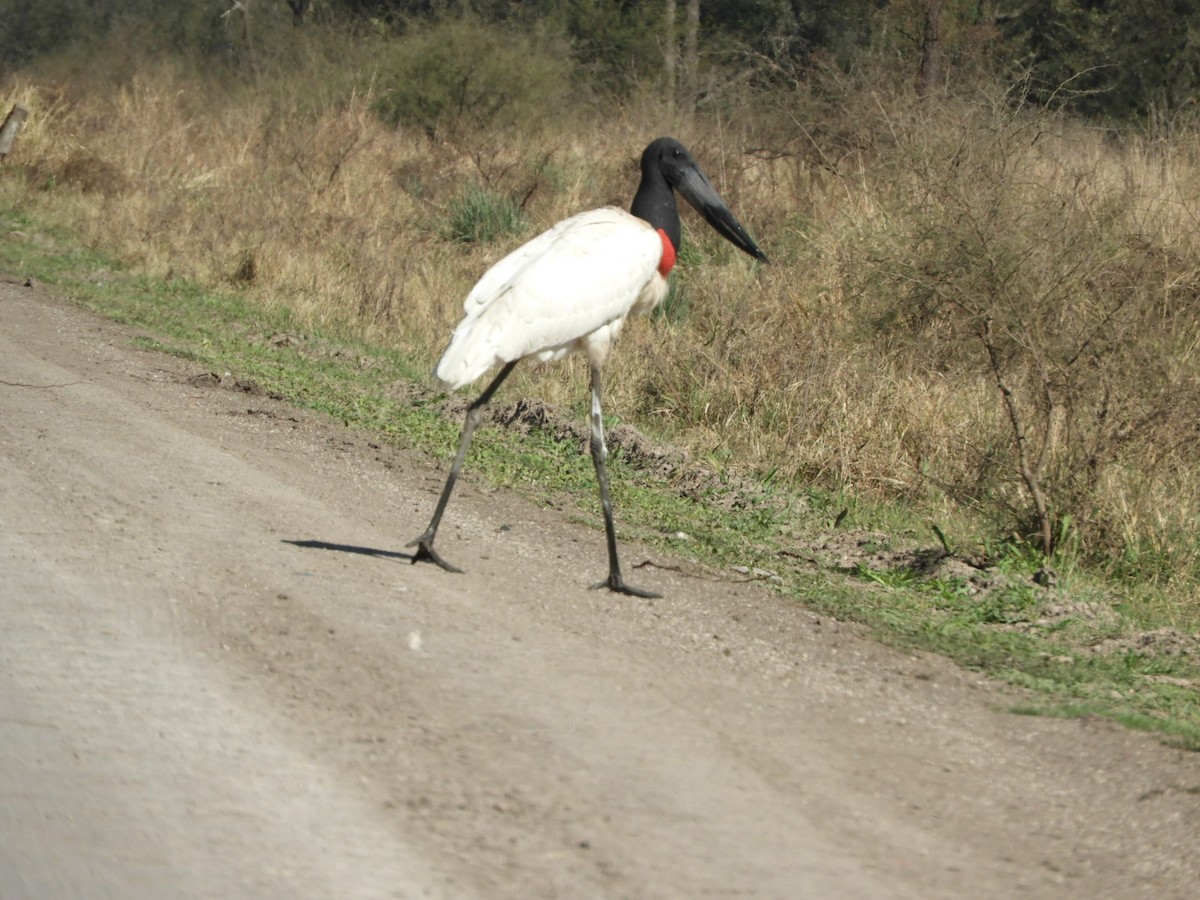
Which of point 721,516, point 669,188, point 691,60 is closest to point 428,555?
point 669,188

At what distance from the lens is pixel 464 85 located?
65.1 ft

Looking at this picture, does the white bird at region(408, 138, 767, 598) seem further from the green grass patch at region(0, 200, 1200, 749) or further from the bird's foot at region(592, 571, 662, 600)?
the green grass patch at region(0, 200, 1200, 749)

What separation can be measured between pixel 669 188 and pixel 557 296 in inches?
37.4

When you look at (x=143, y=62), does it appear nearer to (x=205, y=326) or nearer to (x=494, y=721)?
(x=205, y=326)

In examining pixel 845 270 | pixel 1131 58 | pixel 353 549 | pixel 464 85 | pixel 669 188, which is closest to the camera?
pixel 353 549

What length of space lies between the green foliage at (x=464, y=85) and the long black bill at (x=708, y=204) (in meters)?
13.7

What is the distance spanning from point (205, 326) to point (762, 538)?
5432 mm

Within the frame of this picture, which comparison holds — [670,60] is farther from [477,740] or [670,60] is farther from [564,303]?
[477,740]

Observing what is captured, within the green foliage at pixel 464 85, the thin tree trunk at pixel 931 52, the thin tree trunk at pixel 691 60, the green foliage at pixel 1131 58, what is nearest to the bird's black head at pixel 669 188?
the thin tree trunk at pixel 931 52

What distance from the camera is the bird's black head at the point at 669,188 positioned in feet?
19.4

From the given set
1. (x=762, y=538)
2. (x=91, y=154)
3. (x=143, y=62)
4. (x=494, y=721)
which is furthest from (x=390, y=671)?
(x=143, y=62)

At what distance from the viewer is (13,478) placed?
598 cm

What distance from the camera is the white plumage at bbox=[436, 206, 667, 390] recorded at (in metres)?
5.30

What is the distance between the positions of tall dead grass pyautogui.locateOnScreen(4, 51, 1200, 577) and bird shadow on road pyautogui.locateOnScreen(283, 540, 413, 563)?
9.50 feet
